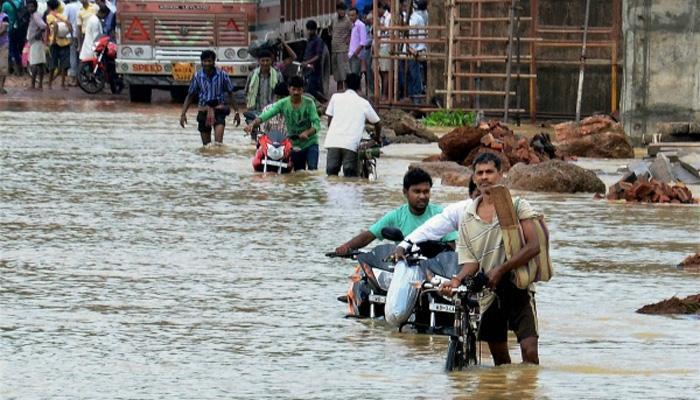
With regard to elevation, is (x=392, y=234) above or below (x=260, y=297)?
above

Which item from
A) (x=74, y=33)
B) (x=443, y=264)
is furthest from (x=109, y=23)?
(x=443, y=264)

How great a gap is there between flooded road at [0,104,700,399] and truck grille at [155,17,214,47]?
14012mm

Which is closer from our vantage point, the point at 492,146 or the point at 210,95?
the point at 492,146

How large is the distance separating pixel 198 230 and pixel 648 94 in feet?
35.3

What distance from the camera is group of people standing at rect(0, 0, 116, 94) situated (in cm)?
4047

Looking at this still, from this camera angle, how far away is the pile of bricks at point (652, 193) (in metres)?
19.0

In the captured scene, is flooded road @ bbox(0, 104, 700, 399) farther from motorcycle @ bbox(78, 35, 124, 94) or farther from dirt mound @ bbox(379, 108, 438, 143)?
motorcycle @ bbox(78, 35, 124, 94)

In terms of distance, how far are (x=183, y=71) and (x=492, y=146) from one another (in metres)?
14.7

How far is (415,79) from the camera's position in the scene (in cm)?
3450

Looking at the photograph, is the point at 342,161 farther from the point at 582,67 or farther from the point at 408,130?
the point at 582,67

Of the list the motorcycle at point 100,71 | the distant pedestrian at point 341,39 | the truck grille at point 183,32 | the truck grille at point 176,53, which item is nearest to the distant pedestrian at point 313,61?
the distant pedestrian at point 341,39

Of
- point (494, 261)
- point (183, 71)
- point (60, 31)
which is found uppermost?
point (60, 31)

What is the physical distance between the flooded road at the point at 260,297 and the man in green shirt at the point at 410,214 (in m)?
0.49

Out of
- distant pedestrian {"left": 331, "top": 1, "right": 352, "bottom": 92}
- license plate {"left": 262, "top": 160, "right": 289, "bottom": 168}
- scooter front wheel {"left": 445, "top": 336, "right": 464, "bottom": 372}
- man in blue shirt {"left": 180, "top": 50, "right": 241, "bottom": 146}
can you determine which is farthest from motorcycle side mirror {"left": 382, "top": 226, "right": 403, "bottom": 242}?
distant pedestrian {"left": 331, "top": 1, "right": 352, "bottom": 92}
